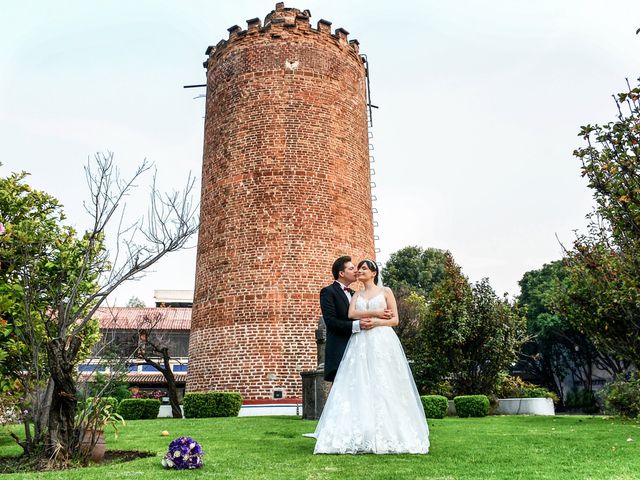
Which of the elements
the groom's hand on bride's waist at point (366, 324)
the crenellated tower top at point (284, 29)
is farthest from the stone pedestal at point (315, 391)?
the crenellated tower top at point (284, 29)

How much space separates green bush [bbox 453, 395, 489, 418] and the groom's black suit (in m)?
10.5

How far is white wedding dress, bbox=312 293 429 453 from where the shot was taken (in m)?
5.70

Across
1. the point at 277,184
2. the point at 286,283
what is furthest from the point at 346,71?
the point at 286,283

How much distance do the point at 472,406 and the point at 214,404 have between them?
6.81m

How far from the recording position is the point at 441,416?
14.8 metres

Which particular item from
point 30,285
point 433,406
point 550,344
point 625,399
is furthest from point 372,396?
point 550,344

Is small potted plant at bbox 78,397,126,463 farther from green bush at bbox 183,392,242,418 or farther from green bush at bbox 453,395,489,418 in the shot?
green bush at bbox 453,395,489,418

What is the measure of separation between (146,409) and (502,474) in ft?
44.1

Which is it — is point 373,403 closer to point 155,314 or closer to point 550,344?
point 155,314

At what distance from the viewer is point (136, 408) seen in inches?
626

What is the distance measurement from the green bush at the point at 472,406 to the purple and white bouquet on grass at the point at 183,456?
1227 cm

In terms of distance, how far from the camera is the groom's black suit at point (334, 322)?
631 cm

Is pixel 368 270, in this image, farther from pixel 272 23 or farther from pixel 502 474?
pixel 272 23

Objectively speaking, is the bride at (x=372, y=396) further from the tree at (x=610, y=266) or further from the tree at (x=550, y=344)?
the tree at (x=550, y=344)
